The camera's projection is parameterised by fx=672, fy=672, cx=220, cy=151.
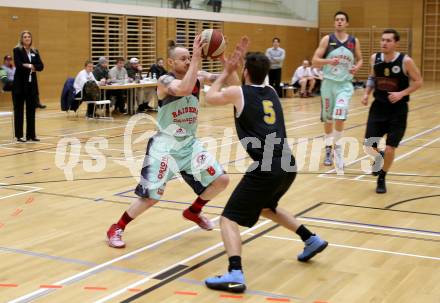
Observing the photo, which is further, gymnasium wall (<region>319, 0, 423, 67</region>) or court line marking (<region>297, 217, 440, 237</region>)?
gymnasium wall (<region>319, 0, 423, 67</region>)

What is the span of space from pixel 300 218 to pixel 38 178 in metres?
3.81

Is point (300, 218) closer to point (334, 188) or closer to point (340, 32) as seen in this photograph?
point (334, 188)

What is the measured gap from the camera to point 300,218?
6.67m

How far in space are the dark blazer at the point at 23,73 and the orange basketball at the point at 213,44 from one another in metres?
7.00

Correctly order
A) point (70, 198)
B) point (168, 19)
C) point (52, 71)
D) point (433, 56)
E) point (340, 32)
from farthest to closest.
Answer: point (433, 56)
point (168, 19)
point (52, 71)
point (340, 32)
point (70, 198)

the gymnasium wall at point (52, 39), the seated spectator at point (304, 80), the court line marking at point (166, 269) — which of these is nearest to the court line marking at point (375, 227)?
the court line marking at point (166, 269)

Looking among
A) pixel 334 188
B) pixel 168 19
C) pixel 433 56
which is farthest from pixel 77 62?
pixel 433 56

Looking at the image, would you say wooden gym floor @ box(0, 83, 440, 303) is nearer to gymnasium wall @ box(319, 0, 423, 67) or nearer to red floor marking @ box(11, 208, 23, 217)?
red floor marking @ box(11, 208, 23, 217)

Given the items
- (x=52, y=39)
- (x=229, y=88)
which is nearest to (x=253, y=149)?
(x=229, y=88)

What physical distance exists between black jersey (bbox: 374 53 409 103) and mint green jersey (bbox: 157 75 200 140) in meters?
3.07

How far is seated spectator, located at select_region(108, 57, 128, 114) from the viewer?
659 inches

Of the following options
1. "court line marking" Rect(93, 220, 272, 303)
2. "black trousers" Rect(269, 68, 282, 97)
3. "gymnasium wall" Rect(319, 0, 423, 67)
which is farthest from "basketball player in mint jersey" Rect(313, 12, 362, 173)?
"gymnasium wall" Rect(319, 0, 423, 67)

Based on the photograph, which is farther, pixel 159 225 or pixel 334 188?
pixel 334 188

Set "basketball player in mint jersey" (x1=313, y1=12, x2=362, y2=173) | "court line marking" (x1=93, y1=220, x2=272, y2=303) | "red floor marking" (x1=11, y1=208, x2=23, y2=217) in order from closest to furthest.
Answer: "court line marking" (x1=93, y1=220, x2=272, y2=303) → "red floor marking" (x1=11, y1=208, x2=23, y2=217) → "basketball player in mint jersey" (x1=313, y1=12, x2=362, y2=173)
